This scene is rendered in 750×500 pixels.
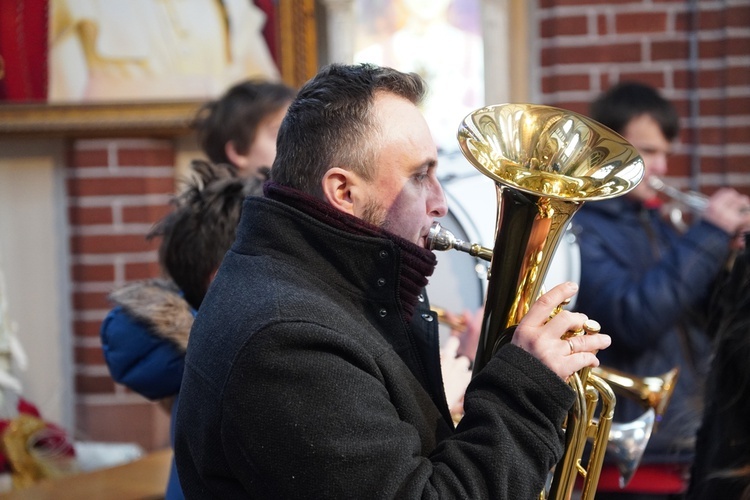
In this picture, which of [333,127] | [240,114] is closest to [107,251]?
[240,114]

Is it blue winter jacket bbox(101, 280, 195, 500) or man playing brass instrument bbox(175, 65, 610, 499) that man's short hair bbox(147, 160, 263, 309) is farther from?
man playing brass instrument bbox(175, 65, 610, 499)

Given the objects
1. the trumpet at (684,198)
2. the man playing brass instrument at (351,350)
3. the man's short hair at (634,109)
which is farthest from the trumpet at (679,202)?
the man playing brass instrument at (351,350)

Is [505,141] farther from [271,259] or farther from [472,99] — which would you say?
[472,99]

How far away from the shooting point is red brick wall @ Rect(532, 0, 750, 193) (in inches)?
146

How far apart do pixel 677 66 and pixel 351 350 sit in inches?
107

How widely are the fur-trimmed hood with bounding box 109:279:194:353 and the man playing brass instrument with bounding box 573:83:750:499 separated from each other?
1.25 meters

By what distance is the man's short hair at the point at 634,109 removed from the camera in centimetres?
320

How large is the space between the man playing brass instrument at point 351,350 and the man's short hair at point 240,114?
1.07 m

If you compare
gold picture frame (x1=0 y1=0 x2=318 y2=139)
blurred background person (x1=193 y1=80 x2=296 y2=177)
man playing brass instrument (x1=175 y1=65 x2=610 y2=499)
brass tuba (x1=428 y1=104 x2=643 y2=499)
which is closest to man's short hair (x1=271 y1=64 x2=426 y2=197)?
man playing brass instrument (x1=175 y1=65 x2=610 y2=499)

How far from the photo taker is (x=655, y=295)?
2848 millimetres

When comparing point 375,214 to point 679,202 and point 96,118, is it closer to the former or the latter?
point 679,202

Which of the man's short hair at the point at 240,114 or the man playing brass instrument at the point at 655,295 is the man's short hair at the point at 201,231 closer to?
the man's short hair at the point at 240,114

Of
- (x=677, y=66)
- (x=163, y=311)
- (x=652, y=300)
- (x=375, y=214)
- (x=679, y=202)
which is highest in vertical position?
(x=677, y=66)

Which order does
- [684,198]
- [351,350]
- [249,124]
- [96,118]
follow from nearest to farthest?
[351,350] → [249,124] → [684,198] → [96,118]
